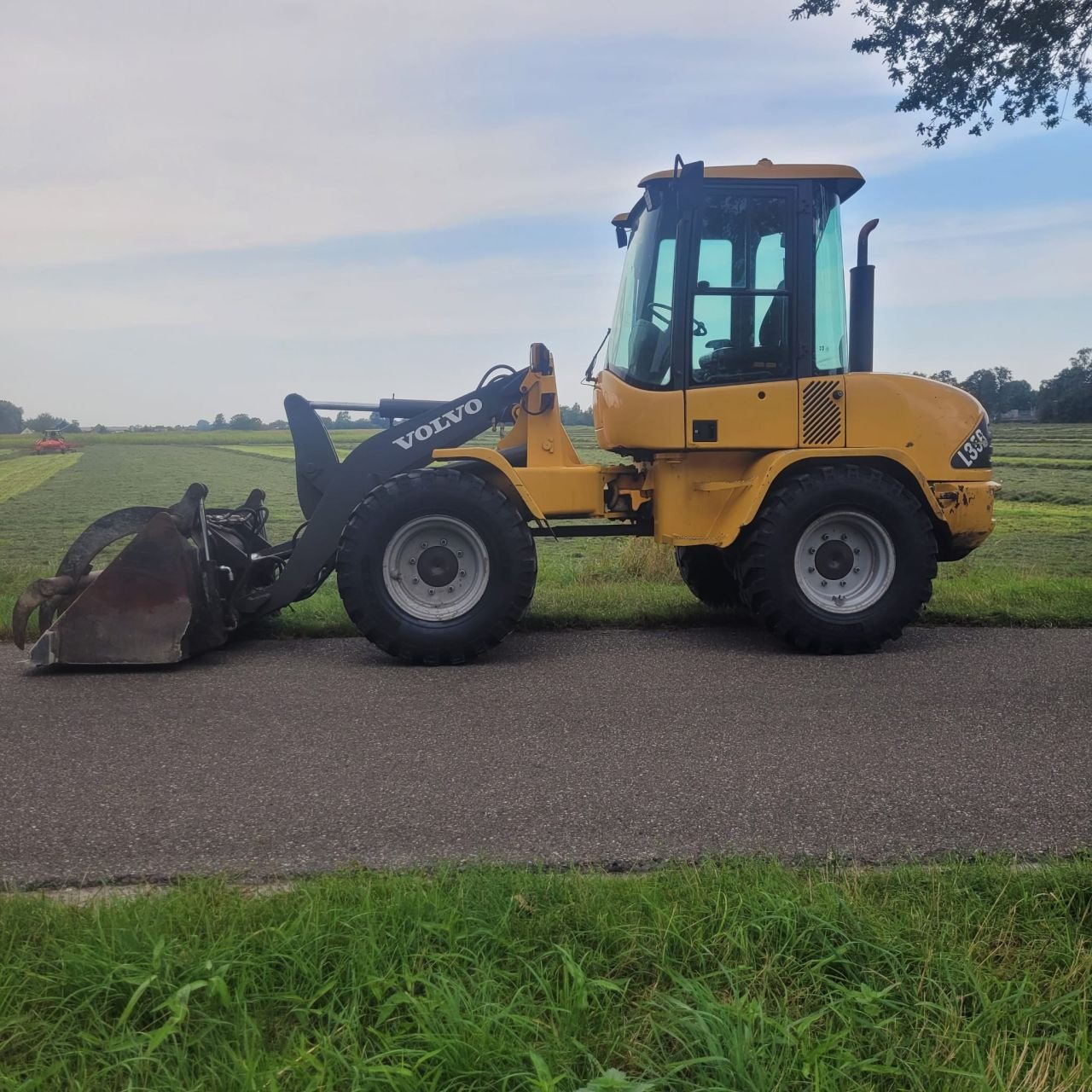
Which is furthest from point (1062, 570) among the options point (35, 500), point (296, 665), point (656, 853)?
point (35, 500)

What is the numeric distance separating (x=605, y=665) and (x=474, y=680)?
76 cm

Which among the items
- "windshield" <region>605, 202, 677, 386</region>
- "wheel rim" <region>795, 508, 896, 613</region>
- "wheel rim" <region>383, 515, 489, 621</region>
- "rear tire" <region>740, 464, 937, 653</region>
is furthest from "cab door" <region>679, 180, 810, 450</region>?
"wheel rim" <region>383, 515, 489, 621</region>

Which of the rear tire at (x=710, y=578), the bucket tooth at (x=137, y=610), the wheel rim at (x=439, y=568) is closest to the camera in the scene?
the bucket tooth at (x=137, y=610)

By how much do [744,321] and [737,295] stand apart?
0.52ft

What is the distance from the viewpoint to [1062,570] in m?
9.86

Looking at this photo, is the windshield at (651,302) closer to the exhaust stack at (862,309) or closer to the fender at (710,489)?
the fender at (710,489)

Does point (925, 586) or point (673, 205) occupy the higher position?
point (673, 205)

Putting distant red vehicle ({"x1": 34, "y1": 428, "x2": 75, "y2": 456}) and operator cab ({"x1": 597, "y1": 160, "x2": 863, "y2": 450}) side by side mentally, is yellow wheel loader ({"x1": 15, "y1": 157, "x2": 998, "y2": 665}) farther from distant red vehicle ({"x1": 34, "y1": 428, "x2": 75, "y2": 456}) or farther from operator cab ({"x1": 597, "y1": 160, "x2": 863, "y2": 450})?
distant red vehicle ({"x1": 34, "y1": 428, "x2": 75, "y2": 456})

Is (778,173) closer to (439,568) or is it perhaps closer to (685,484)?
(685,484)

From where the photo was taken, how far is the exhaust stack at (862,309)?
21.6ft

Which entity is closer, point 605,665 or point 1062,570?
point 605,665

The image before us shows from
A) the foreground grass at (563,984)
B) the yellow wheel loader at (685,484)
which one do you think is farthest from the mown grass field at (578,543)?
the foreground grass at (563,984)

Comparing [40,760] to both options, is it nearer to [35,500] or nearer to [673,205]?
[673,205]

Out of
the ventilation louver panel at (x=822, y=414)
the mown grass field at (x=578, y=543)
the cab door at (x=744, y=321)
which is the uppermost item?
the cab door at (x=744, y=321)
